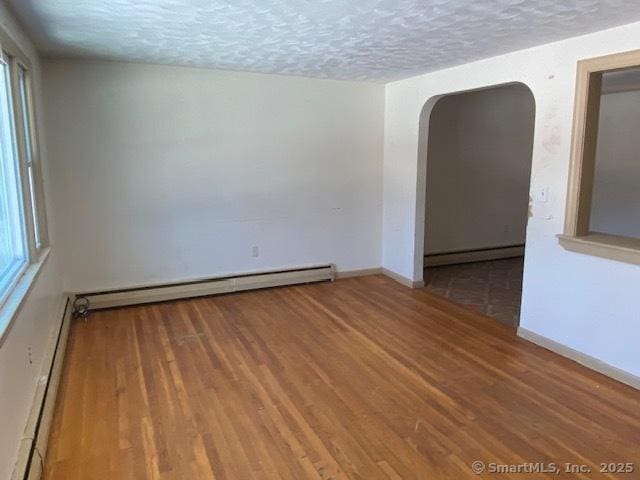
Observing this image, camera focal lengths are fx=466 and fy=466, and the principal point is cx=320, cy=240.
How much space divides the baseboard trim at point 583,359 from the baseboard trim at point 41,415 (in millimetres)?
3342

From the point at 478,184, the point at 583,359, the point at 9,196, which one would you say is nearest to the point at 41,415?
the point at 9,196

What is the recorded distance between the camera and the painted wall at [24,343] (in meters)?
1.90

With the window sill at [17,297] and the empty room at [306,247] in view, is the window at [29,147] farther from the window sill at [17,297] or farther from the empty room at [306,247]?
the window sill at [17,297]

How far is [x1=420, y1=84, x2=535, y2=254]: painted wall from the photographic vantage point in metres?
5.98

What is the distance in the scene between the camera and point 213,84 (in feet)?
15.0

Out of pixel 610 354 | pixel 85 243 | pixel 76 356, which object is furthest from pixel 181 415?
pixel 610 354

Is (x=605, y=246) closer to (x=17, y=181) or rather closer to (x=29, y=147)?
(x=17, y=181)

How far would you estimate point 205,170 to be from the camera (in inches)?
184

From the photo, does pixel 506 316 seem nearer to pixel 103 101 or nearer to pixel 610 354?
pixel 610 354

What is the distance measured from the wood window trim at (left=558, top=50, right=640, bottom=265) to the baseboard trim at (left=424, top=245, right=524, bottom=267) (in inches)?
109

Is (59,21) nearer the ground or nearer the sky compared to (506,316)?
nearer the sky

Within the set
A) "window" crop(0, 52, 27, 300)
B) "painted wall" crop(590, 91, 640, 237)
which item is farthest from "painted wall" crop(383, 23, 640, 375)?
"window" crop(0, 52, 27, 300)

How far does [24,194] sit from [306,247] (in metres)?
2.89

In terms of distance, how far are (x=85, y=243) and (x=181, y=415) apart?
7.84ft
